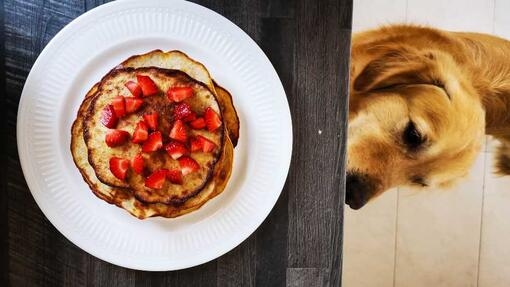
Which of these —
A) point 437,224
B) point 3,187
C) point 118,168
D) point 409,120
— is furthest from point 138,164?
point 437,224

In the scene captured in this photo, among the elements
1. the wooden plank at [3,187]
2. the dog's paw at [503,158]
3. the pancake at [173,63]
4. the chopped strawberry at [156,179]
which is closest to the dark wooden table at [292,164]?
the wooden plank at [3,187]

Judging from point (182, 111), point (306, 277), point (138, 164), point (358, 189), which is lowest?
point (306, 277)

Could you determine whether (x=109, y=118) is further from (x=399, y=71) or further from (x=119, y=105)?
(x=399, y=71)

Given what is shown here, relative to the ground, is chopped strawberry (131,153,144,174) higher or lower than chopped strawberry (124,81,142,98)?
lower

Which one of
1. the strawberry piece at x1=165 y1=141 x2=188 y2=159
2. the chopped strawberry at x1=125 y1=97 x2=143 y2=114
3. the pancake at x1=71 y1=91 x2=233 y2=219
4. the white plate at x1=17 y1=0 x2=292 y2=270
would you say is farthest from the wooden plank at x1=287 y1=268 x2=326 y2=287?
the chopped strawberry at x1=125 y1=97 x2=143 y2=114

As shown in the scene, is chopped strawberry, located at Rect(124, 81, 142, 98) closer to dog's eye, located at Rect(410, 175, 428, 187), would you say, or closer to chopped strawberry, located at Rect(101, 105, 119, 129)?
chopped strawberry, located at Rect(101, 105, 119, 129)

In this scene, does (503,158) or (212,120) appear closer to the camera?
(212,120)
